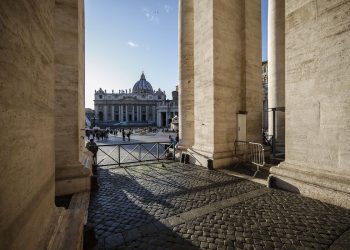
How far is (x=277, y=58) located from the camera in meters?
12.0

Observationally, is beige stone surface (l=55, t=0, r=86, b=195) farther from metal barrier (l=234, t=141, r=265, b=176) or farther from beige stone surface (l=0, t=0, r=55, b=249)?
metal barrier (l=234, t=141, r=265, b=176)

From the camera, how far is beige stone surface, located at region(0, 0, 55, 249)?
4.40 feet

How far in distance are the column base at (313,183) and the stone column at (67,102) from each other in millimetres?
5589

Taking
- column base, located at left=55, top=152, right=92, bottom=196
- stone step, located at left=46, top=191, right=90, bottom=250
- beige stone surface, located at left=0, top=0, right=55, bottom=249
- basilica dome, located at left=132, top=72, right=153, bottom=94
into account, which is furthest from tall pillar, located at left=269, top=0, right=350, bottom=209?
basilica dome, located at left=132, top=72, right=153, bottom=94

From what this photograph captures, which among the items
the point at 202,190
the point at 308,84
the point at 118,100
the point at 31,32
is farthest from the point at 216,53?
the point at 118,100

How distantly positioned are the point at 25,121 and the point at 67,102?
4252 millimetres

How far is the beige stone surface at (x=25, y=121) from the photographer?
1341 millimetres

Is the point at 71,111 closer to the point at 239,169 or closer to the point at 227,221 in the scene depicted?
the point at 227,221

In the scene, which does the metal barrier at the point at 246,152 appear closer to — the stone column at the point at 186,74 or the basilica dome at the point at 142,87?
the stone column at the point at 186,74

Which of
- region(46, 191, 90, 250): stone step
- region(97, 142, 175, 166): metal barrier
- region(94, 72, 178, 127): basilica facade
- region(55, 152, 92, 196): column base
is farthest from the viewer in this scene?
region(94, 72, 178, 127): basilica facade

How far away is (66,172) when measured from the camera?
5402 millimetres

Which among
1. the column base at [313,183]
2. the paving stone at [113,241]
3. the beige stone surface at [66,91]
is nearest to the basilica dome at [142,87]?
the beige stone surface at [66,91]

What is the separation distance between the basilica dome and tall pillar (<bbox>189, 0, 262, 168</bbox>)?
123 m

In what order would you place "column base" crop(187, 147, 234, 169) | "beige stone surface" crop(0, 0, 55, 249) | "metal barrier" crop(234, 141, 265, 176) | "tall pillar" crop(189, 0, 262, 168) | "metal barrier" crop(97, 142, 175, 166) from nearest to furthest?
1. "beige stone surface" crop(0, 0, 55, 249)
2. "column base" crop(187, 147, 234, 169)
3. "tall pillar" crop(189, 0, 262, 168)
4. "metal barrier" crop(234, 141, 265, 176)
5. "metal barrier" crop(97, 142, 175, 166)
